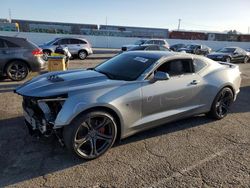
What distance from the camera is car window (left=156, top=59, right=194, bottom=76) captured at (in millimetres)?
4463

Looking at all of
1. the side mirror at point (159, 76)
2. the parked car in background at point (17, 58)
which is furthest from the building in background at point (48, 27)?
the side mirror at point (159, 76)

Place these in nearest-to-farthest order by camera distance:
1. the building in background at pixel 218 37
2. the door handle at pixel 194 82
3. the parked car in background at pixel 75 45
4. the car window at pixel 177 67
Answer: the car window at pixel 177 67 < the door handle at pixel 194 82 < the parked car in background at pixel 75 45 < the building in background at pixel 218 37

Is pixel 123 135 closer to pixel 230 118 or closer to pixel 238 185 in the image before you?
pixel 238 185

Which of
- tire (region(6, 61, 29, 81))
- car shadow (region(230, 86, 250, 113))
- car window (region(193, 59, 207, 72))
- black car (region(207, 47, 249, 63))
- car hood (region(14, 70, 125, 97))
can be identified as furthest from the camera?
black car (region(207, 47, 249, 63))

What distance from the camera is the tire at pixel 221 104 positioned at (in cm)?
523

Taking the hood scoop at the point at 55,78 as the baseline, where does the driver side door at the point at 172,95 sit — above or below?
below

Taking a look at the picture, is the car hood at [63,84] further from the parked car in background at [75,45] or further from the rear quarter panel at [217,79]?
the parked car in background at [75,45]

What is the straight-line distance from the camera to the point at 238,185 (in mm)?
3156

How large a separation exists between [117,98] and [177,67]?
162cm

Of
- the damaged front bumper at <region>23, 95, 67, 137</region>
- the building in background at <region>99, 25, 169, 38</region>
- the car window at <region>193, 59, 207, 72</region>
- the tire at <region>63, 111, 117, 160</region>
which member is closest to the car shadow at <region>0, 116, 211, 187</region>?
the tire at <region>63, 111, 117, 160</region>

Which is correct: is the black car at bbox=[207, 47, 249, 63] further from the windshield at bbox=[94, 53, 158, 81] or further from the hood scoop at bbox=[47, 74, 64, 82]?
the hood scoop at bbox=[47, 74, 64, 82]

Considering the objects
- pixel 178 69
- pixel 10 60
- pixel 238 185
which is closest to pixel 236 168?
pixel 238 185

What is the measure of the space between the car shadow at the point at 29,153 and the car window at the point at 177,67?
1.13 metres

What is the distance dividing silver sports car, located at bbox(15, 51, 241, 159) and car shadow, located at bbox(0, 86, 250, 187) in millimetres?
285
